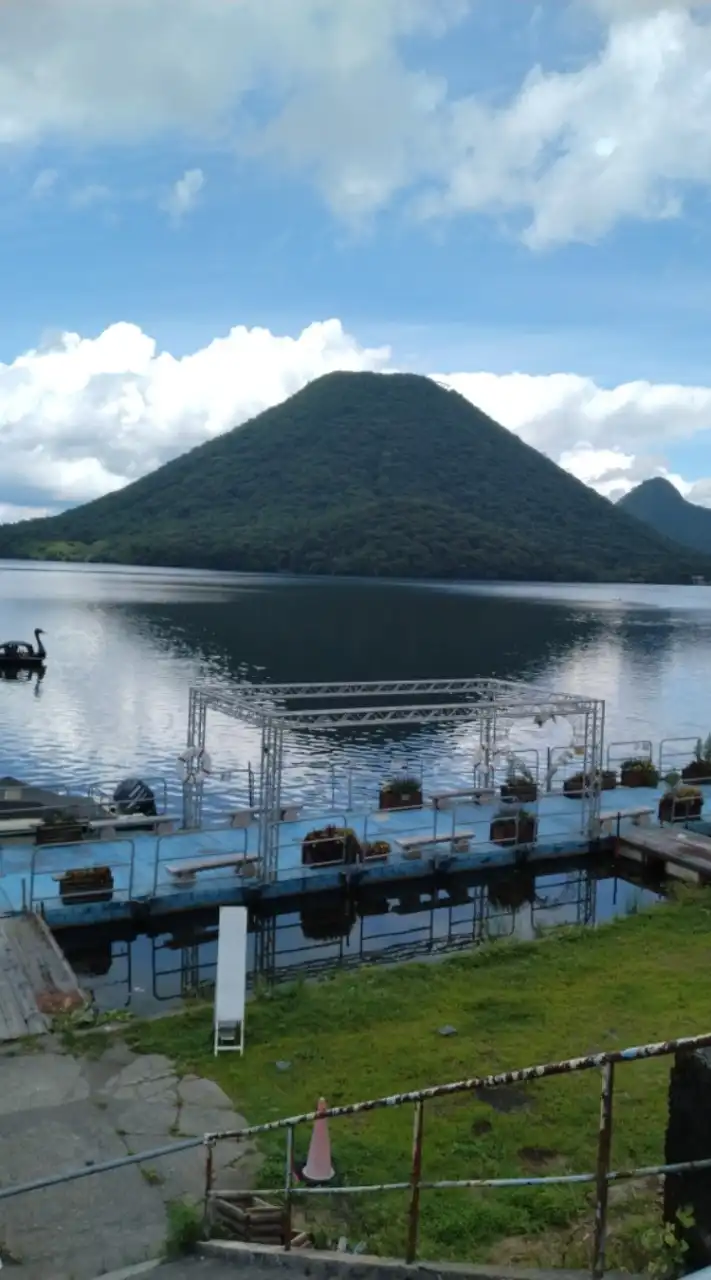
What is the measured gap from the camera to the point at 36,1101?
10336 mm

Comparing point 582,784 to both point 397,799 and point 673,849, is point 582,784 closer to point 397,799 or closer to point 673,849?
point 673,849

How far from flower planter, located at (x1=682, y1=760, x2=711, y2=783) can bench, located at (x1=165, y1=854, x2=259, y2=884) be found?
49.8 feet

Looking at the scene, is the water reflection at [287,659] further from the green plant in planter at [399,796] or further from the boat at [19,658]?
the green plant in planter at [399,796]

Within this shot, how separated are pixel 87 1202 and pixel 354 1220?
2.26 metres

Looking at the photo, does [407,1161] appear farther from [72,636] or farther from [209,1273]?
[72,636]

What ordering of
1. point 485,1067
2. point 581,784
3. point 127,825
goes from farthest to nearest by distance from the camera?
point 581,784 < point 127,825 < point 485,1067

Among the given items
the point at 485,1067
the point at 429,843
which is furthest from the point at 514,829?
the point at 485,1067

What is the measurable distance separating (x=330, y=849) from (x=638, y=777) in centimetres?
1199

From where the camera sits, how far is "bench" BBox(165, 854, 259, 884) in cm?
1884

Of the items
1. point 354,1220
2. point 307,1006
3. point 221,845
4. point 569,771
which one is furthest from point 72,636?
point 354,1220

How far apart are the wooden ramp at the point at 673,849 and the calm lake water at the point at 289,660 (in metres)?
1.52

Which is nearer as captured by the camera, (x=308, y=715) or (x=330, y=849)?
(x=308, y=715)

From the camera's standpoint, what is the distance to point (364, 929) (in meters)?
19.6

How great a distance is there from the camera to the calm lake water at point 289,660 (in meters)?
39.8
